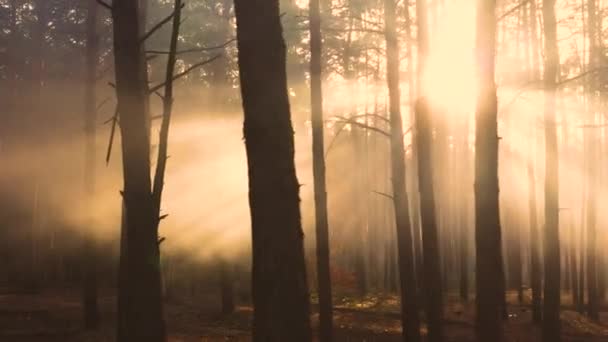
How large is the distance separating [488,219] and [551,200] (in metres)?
7.31

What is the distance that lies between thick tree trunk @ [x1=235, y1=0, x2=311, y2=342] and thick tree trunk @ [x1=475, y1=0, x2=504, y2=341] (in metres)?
5.50

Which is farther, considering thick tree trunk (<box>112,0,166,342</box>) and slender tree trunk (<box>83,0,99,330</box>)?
slender tree trunk (<box>83,0,99,330</box>)

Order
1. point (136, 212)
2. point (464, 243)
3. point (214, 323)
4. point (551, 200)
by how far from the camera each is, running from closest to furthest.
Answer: point (136, 212) → point (551, 200) → point (214, 323) → point (464, 243)

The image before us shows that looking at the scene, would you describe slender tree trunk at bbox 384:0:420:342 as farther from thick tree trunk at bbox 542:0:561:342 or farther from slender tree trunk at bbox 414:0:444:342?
thick tree trunk at bbox 542:0:561:342

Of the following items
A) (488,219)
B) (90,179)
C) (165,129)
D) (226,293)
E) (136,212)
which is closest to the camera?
(136,212)

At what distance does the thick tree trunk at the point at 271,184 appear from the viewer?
4344 mm

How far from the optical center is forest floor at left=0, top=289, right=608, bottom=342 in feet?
55.5

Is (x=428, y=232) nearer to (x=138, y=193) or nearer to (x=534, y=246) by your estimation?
(x=138, y=193)

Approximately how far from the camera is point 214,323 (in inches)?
784

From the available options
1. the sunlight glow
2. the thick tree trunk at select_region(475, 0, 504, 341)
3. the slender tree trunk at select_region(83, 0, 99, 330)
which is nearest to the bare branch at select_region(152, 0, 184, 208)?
the thick tree trunk at select_region(475, 0, 504, 341)

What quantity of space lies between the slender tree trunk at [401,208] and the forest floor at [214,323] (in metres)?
2.29

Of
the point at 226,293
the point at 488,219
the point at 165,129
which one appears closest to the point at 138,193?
the point at 165,129

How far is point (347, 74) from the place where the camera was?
96.9 ft

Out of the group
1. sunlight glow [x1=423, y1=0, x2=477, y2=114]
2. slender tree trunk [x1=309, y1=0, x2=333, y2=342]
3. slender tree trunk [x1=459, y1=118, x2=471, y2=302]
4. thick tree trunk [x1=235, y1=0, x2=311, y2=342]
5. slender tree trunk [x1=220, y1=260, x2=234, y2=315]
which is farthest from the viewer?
slender tree trunk [x1=459, y1=118, x2=471, y2=302]
